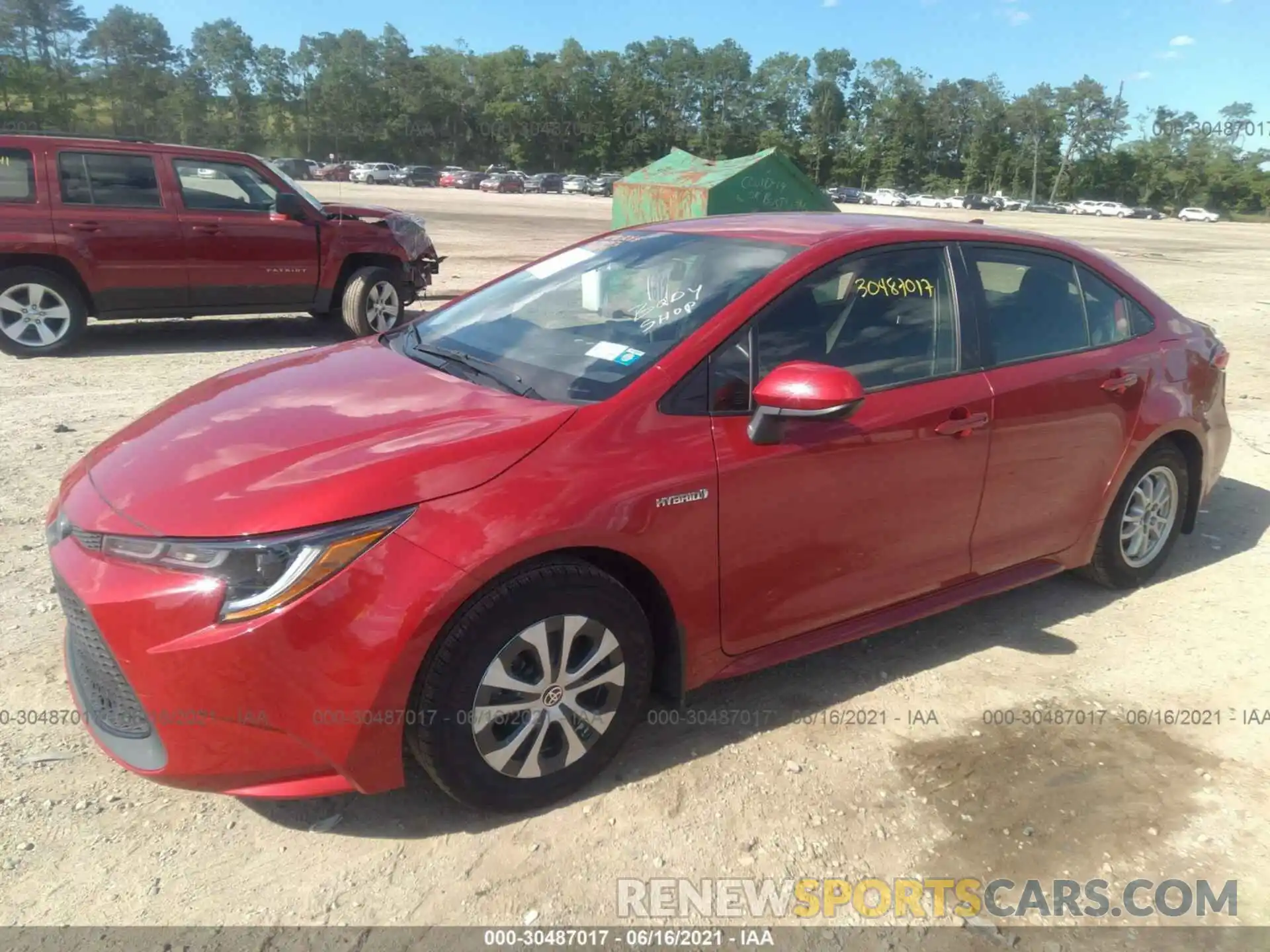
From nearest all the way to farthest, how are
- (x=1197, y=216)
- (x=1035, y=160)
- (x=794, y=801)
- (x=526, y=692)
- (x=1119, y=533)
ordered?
(x=526, y=692) < (x=794, y=801) < (x=1119, y=533) < (x=1197, y=216) < (x=1035, y=160)

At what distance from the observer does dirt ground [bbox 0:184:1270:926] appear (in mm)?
2443

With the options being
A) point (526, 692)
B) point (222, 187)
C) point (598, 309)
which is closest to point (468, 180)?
point (222, 187)

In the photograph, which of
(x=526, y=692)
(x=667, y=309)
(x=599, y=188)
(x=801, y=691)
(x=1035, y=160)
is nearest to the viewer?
(x=526, y=692)

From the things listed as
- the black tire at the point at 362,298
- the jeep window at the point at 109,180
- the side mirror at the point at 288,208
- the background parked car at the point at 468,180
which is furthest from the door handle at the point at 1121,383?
the background parked car at the point at 468,180

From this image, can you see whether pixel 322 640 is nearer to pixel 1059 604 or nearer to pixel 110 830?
pixel 110 830

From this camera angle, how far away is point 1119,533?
13.8ft

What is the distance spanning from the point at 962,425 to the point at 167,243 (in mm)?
7607

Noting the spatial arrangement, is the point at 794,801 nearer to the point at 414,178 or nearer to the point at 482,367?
the point at 482,367

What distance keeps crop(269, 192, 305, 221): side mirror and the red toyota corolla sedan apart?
20.1 feet

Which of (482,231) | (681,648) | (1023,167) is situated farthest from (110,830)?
(1023,167)

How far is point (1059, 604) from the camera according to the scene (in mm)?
4297

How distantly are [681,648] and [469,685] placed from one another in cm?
71

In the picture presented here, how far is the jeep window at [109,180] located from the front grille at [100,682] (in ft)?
22.8

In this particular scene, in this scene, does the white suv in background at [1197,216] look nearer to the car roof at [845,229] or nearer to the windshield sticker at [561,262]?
the car roof at [845,229]
